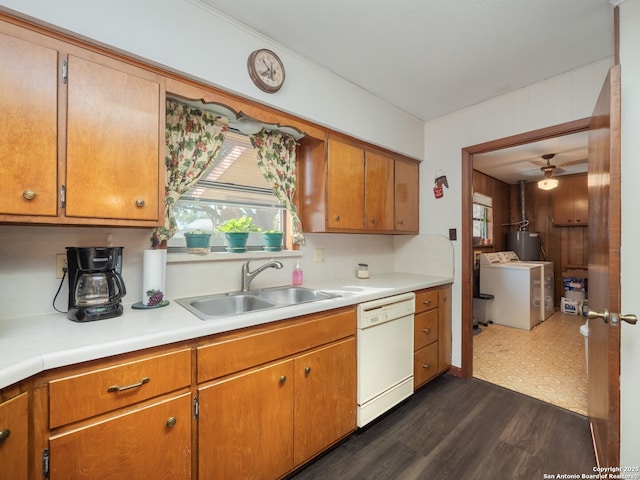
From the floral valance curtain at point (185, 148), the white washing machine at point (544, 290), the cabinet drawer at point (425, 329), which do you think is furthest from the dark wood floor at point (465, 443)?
the white washing machine at point (544, 290)

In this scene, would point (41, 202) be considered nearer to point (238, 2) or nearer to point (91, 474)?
point (91, 474)

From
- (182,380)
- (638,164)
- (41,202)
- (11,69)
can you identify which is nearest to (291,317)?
(182,380)

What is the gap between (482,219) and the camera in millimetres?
4809

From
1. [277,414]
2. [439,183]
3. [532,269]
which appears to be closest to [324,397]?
[277,414]

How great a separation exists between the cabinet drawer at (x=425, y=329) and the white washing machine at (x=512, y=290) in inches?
91.0

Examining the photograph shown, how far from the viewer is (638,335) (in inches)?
51.5

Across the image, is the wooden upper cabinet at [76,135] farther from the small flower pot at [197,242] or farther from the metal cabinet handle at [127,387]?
the metal cabinet handle at [127,387]

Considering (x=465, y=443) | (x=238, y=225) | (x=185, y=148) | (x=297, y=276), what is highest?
(x=185, y=148)

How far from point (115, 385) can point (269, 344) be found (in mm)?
607

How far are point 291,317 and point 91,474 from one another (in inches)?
35.0

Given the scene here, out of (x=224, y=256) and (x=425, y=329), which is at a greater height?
(x=224, y=256)

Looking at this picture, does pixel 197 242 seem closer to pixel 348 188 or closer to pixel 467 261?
pixel 348 188

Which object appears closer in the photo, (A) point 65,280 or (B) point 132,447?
(B) point 132,447

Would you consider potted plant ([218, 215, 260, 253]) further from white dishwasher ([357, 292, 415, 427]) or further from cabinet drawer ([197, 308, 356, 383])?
white dishwasher ([357, 292, 415, 427])
